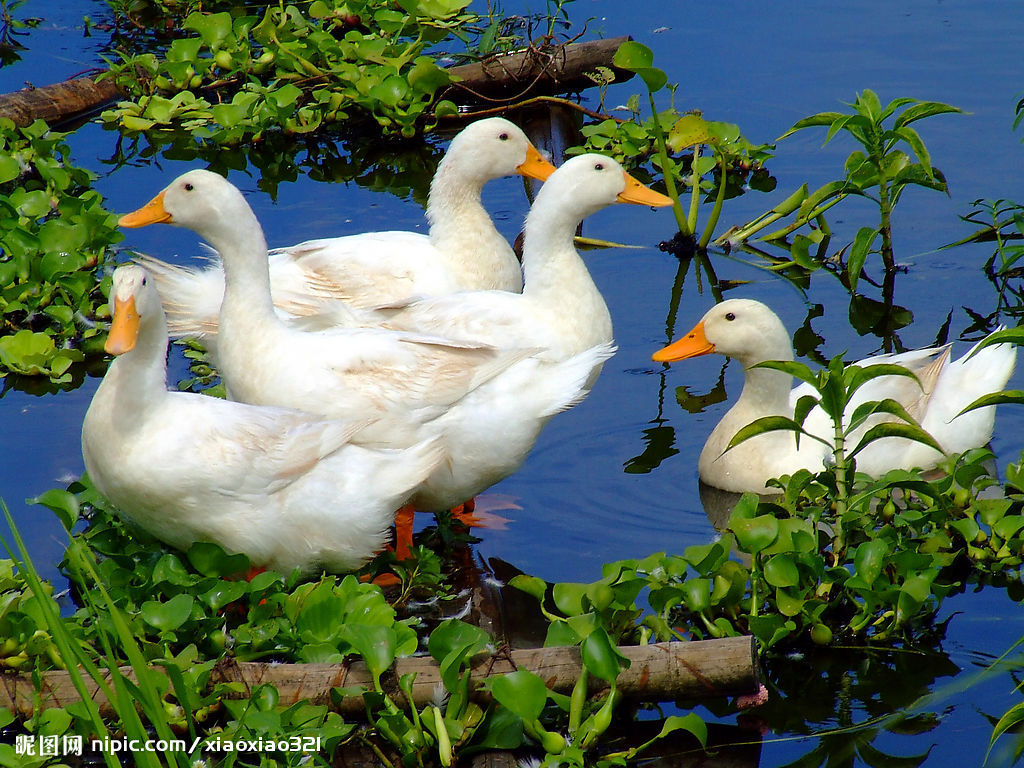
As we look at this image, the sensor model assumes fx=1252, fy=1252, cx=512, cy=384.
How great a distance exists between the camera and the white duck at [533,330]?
406 cm

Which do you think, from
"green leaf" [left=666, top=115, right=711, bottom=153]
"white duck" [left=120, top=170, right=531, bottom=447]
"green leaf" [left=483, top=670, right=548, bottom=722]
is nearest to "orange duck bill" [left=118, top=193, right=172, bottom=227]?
"white duck" [left=120, top=170, right=531, bottom=447]

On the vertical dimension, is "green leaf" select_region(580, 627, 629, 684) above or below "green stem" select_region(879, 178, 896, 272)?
below

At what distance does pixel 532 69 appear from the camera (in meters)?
7.90

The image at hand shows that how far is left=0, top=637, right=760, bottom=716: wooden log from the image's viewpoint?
10.5 feet

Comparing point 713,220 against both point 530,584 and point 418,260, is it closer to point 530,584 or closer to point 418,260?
point 418,260

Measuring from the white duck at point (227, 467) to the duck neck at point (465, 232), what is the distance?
1584 mm

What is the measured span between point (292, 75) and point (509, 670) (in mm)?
5335

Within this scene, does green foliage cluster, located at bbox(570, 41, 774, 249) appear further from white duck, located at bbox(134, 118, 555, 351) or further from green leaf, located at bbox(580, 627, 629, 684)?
green leaf, located at bbox(580, 627, 629, 684)

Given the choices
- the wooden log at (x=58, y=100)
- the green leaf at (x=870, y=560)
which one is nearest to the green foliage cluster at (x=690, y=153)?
the green leaf at (x=870, y=560)

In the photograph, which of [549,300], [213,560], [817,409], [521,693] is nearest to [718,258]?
[817,409]

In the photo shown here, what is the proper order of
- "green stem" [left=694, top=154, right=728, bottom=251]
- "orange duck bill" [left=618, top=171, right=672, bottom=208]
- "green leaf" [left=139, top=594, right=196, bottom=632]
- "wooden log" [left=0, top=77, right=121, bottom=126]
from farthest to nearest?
"wooden log" [left=0, top=77, right=121, bottom=126] → "green stem" [left=694, top=154, right=728, bottom=251] → "orange duck bill" [left=618, top=171, right=672, bottom=208] → "green leaf" [left=139, top=594, right=196, bottom=632]

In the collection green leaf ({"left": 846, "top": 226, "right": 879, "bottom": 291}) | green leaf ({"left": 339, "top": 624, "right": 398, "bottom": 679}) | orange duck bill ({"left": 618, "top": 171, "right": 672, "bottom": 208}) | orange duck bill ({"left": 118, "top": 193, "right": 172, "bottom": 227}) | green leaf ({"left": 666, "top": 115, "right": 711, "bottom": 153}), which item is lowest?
green leaf ({"left": 339, "top": 624, "right": 398, "bottom": 679})

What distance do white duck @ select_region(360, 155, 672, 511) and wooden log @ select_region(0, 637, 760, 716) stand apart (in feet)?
3.07

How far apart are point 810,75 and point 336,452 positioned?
16.7 ft
